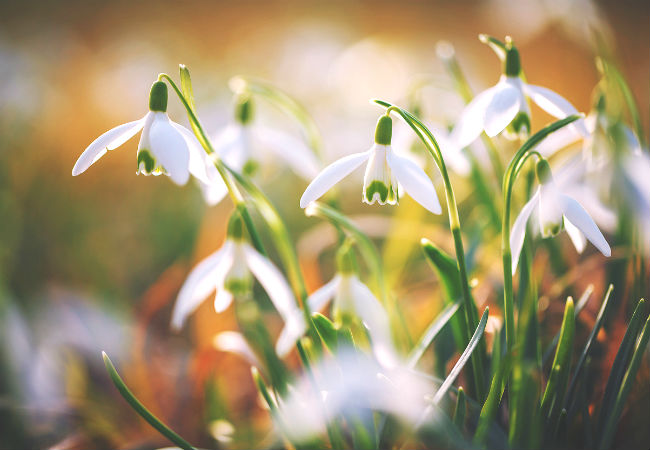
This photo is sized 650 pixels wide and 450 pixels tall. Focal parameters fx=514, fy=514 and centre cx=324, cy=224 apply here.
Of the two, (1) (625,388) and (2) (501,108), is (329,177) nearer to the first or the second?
(2) (501,108)

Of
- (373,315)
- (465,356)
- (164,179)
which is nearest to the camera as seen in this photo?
(465,356)

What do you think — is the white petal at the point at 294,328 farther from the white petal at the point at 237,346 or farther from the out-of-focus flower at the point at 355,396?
the white petal at the point at 237,346

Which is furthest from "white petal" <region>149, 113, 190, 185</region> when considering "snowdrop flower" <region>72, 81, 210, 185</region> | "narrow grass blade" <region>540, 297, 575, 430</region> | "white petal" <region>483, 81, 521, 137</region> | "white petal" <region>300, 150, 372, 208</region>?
"narrow grass blade" <region>540, 297, 575, 430</region>

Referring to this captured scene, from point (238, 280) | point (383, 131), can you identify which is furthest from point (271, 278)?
point (383, 131)

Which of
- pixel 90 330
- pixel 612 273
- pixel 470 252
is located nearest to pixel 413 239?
pixel 470 252

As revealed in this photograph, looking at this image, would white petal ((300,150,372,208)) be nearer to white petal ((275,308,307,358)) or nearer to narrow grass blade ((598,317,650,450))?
white petal ((275,308,307,358))
